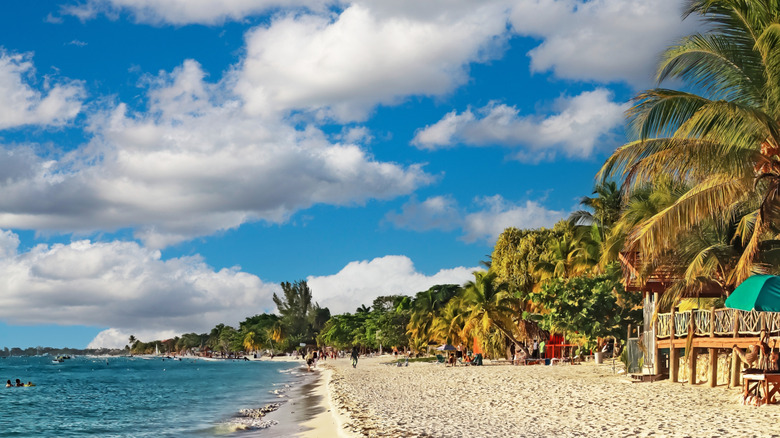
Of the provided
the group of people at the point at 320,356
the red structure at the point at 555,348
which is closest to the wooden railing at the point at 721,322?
the red structure at the point at 555,348

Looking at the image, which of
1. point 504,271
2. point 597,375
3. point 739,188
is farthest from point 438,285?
point 739,188

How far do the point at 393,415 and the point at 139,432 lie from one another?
10048 mm

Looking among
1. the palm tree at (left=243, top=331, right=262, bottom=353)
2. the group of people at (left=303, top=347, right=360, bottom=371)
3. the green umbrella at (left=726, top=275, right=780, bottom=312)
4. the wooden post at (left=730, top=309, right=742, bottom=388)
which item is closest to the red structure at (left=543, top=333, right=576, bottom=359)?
the group of people at (left=303, top=347, right=360, bottom=371)

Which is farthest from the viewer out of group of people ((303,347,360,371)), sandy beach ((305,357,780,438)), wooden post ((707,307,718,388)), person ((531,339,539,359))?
group of people ((303,347,360,371))

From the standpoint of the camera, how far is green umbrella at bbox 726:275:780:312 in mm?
12394

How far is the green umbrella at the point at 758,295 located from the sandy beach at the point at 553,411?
76.7 inches

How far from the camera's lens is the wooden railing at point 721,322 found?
51.3 ft

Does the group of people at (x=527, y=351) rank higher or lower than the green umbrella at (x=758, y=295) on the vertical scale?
lower

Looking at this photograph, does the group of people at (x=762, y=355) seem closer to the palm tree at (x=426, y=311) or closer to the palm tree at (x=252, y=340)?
the palm tree at (x=426, y=311)

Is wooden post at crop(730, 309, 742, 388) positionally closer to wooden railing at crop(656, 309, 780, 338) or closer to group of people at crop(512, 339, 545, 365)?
wooden railing at crop(656, 309, 780, 338)

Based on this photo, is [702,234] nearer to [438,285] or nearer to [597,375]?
[597,375]

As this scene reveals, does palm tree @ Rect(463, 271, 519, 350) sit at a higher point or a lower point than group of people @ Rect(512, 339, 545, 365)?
higher

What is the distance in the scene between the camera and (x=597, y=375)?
2330 centimetres

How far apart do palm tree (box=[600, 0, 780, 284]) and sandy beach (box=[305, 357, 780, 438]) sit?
3.11m
